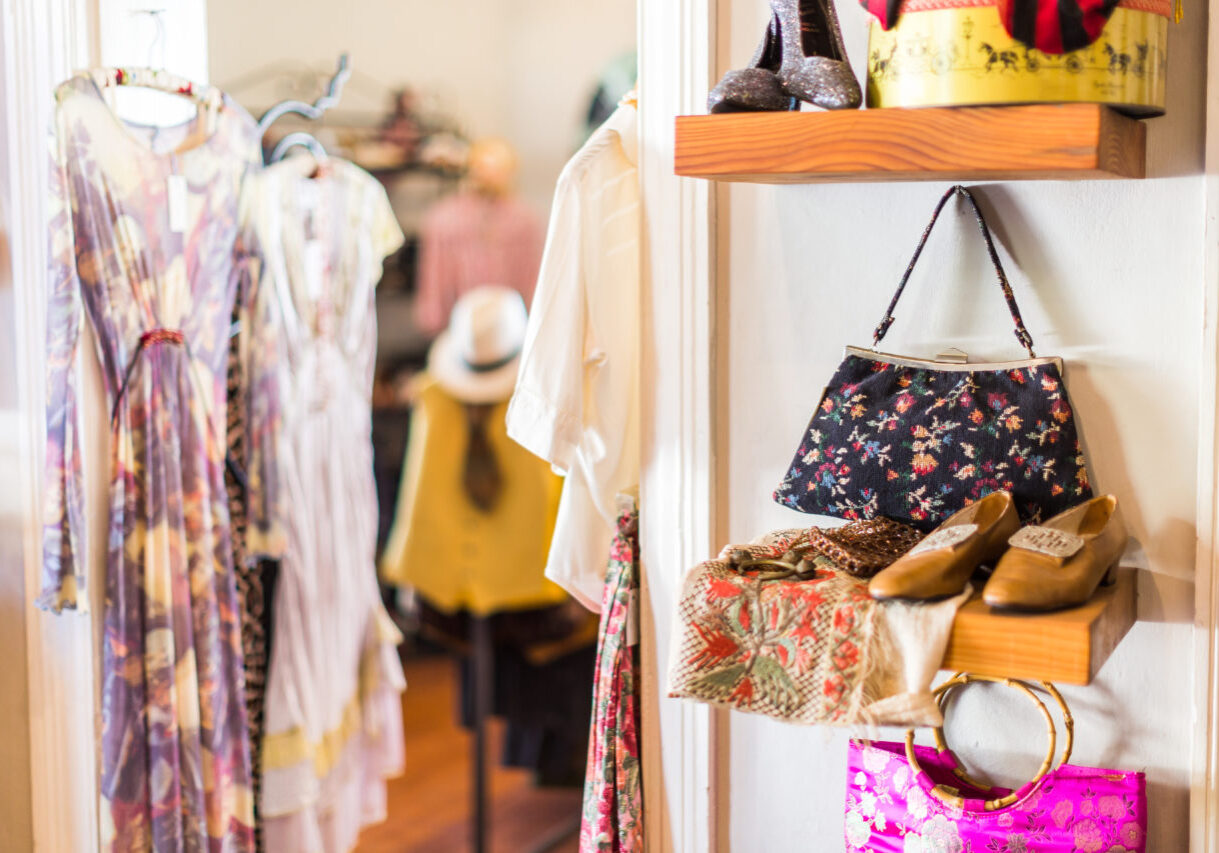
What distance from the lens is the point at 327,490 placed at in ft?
7.17

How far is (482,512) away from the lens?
2527 millimetres

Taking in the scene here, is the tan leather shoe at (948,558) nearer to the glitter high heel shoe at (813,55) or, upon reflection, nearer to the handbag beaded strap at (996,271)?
the handbag beaded strap at (996,271)

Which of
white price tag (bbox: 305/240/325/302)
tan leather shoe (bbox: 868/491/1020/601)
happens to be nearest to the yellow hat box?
tan leather shoe (bbox: 868/491/1020/601)

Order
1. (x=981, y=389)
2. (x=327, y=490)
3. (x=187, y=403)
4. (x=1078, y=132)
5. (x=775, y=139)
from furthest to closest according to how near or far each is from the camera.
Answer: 1. (x=327, y=490)
2. (x=187, y=403)
3. (x=981, y=389)
4. (x=775, y=139)
5. (x=1078, y=132)

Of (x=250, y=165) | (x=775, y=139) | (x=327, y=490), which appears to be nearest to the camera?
(x=775, y=139)

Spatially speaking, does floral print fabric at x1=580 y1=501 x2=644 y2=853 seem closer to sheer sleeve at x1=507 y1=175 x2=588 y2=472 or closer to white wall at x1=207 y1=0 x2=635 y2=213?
sheer sleeve at x1=507 y1=175 x2=588 y2=472

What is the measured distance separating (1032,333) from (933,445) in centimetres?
16

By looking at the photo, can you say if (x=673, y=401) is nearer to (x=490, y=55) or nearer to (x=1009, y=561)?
(x=1009, y=561)

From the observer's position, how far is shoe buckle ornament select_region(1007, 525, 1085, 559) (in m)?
0.92

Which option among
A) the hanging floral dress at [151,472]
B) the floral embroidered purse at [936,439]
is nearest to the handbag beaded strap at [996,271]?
the floral embroidered purse at [936,439]

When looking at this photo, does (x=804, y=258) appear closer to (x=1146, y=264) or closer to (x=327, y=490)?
(x=1146, y=264)

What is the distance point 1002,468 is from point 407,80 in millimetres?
2384

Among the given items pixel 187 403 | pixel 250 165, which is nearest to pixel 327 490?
pixel 187 403

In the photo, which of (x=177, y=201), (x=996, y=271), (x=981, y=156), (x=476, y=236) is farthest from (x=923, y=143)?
(x=476, y=236)
